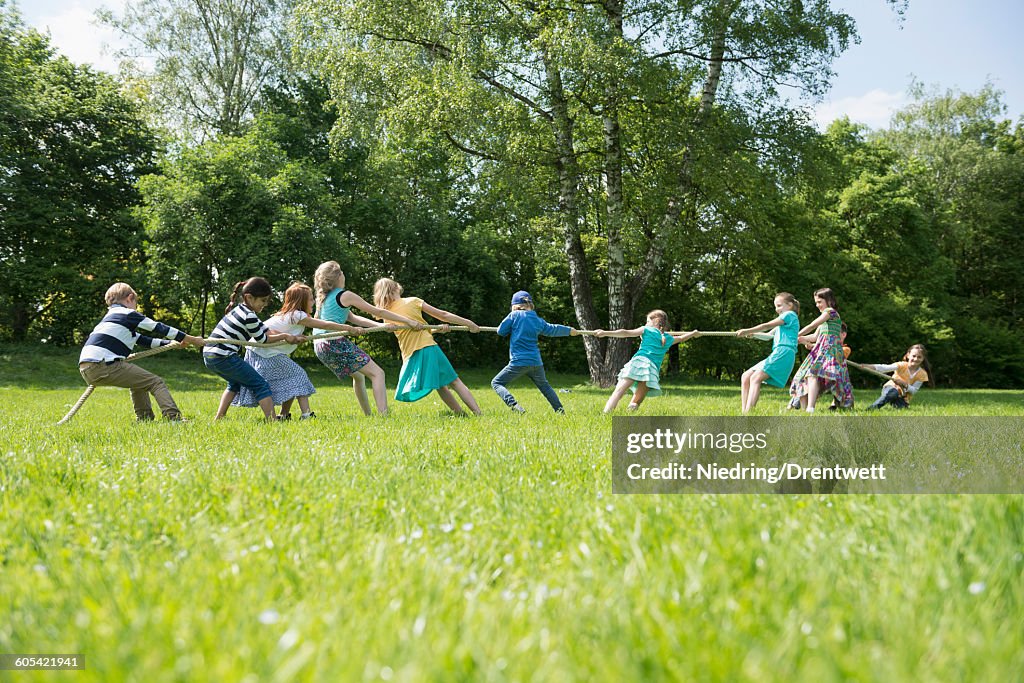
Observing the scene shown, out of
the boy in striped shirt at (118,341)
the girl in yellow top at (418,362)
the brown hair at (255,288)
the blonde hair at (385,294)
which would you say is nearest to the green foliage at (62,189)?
the boy in striped shirt at (118,341)

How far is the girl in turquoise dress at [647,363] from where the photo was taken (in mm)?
10812

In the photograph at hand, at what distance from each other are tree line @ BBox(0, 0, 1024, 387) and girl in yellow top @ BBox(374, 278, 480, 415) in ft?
32.4

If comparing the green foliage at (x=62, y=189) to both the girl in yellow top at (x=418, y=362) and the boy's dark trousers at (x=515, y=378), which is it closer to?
the girl in yellow top at (x=418, y=362)

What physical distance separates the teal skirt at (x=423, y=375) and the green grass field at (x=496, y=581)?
529 cm

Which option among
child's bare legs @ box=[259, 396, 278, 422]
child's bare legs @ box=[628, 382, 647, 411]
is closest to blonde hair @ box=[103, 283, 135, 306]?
child's bare legs @ box=[259, 396, 278, 422]

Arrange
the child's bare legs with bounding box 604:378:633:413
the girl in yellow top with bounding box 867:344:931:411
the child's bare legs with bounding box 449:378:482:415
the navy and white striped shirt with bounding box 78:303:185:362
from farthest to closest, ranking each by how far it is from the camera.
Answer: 1. the girl in yellow top with bounding box 867:344:931:411
2. the child's bare legs with bounding box 604:378:633:413
3. the child's bare legs with bounding box 449:378:482:415
4. the navy and white striped shirt with bounding box 78:303:185:362

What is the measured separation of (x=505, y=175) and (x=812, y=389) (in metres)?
11.2

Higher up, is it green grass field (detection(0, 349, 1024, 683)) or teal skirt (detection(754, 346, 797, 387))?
teal skirt (detection(754, 346, 797, 387))

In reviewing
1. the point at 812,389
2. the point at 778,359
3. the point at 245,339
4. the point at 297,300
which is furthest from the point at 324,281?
the point at 812,389

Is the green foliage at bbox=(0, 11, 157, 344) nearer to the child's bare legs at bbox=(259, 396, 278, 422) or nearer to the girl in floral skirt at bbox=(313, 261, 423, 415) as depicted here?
the girl in floral skirt at bbox=(313, 261, 423, 415)

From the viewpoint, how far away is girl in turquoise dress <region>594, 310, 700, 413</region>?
426 inches

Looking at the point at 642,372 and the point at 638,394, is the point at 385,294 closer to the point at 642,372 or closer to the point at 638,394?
the point at 642,372

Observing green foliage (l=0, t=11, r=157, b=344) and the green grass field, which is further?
green foliage (l=0, t=11, r=157, b=344)

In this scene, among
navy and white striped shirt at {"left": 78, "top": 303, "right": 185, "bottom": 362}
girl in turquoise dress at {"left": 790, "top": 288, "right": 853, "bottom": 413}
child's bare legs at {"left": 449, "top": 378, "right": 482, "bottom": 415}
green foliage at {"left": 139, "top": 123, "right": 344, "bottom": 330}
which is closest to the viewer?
navy and white striped shirt at {"left": 78, "top": 303, "right": 185, "bottom": 362}
